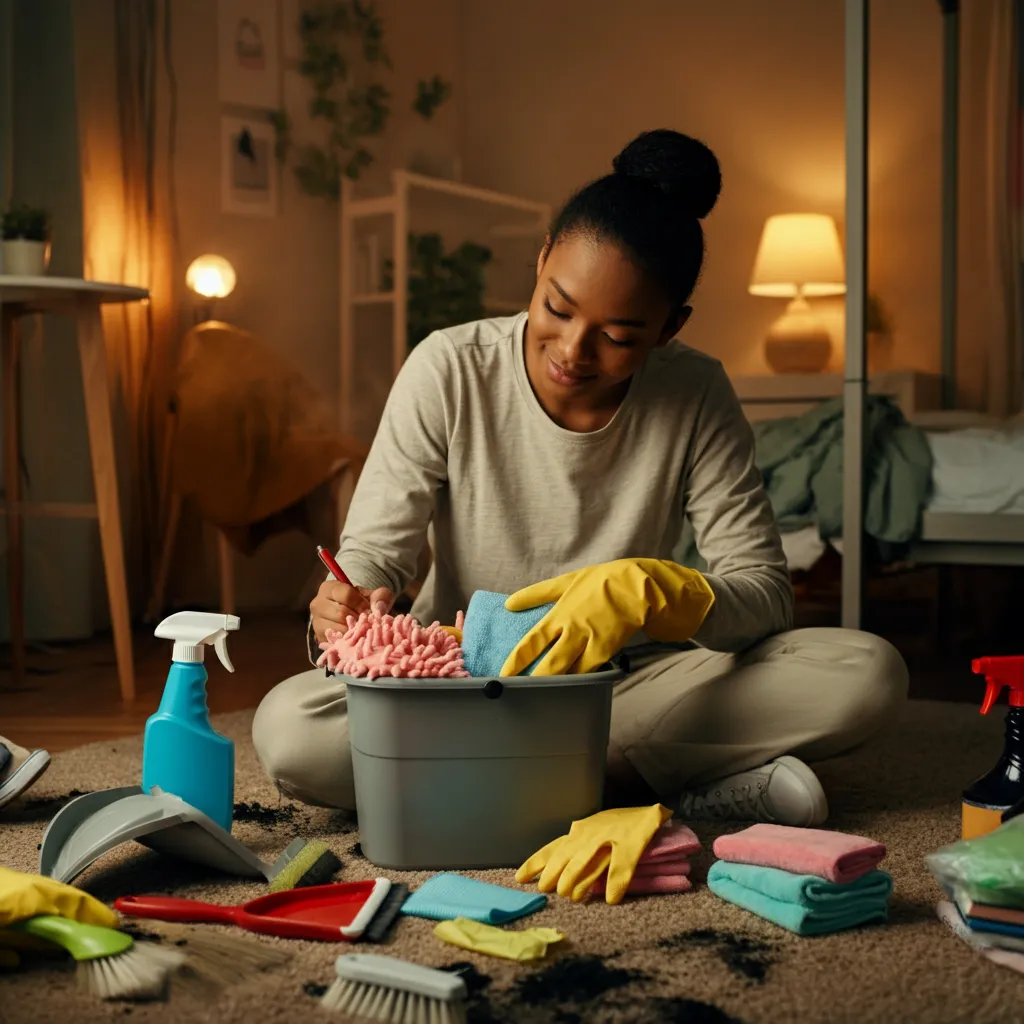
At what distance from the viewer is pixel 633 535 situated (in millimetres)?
1418

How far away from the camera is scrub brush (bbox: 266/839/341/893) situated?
109 cm

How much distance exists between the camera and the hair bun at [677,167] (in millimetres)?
1267

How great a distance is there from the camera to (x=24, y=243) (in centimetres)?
216

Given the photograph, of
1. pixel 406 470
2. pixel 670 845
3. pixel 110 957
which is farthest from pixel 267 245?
pixel 110 957

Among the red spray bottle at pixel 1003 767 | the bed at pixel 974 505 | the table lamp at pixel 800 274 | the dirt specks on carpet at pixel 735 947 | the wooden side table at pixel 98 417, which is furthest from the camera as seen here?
the table lamp at pixel 800 274

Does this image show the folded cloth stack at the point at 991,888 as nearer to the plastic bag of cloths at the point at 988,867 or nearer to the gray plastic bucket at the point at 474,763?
the plastic bag of cloths at the point at 988,867

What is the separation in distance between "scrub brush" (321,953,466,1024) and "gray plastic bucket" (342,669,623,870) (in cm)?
27

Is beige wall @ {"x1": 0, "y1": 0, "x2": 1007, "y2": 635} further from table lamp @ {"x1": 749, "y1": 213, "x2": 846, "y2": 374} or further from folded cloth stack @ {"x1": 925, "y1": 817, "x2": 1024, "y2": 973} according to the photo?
folded cloth stack @ {"x1": 925, "y1": 817, "x2": 1024, "y2": 973}

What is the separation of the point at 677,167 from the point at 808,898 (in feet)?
2.33

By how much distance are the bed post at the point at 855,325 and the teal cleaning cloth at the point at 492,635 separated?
1.25 m

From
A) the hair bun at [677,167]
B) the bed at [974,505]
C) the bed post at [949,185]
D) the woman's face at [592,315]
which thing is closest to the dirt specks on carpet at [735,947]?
the woman's face at [592,315]

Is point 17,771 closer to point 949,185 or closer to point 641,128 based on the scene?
point 949,185

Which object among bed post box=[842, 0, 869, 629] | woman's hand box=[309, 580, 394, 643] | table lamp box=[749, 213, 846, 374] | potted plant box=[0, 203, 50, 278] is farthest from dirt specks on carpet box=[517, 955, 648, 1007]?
table lamp box=[749, 213, 846, 374]

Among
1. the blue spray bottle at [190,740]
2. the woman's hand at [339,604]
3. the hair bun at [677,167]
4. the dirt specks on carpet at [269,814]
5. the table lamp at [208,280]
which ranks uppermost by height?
the table lamp at [208,280]
